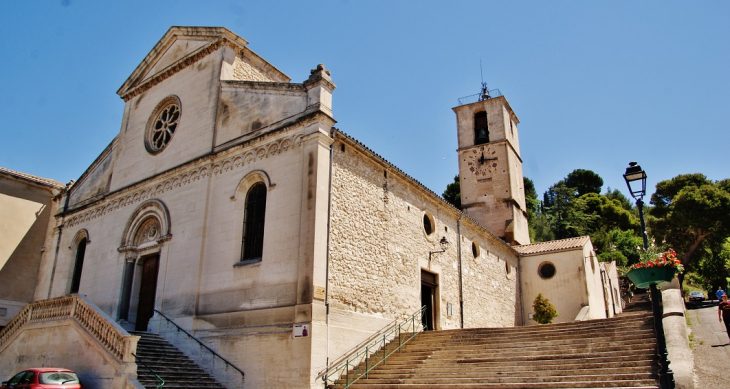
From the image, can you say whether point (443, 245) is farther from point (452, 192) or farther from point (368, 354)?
point (452, 192)

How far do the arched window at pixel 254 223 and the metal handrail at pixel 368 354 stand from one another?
3.83m

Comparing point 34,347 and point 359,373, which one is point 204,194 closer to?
point 34,347

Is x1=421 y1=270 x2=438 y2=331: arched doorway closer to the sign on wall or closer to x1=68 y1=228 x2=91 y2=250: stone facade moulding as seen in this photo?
the sign on wall

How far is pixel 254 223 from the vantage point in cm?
1500

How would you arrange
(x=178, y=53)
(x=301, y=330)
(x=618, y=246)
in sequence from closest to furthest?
(x=301, y=330), (x=178, y=53), (x=618, y=246)

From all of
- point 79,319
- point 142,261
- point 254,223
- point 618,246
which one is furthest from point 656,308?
point 618,246

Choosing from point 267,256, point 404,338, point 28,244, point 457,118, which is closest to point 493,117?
point 457,118

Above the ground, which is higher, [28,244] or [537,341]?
[28,244]

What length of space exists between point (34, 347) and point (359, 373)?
958 centimetres

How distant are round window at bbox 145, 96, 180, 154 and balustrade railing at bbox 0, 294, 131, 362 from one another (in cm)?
673

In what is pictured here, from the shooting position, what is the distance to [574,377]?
10125mm

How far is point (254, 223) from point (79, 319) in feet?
17.2

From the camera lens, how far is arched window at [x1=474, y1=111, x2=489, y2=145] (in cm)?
3409

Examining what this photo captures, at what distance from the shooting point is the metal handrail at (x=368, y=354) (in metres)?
12.6
